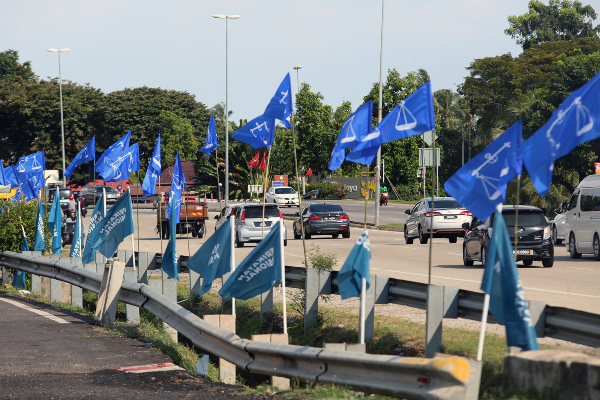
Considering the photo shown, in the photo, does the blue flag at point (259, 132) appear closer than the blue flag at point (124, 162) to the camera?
Yes

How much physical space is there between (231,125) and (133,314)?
69.7 meters

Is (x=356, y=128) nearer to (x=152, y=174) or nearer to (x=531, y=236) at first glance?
(x=152, y=174)

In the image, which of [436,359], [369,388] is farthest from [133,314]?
[436,359]

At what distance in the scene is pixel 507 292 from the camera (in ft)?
19.0

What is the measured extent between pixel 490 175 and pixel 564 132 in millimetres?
711

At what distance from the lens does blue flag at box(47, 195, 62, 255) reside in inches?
738

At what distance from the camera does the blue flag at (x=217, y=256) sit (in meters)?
9.59

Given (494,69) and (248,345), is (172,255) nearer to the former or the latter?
(248,345)

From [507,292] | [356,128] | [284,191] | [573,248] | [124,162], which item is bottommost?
[573,248]

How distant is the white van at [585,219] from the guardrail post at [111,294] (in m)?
14.5

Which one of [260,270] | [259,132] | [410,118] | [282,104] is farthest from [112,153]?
[410,118]

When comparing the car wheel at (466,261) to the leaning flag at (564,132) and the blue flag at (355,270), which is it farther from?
the leaning flag at (564,132)

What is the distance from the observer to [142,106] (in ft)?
258

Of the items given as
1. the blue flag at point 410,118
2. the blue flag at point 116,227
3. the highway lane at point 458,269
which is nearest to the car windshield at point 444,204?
the highway lane at point 458,269
